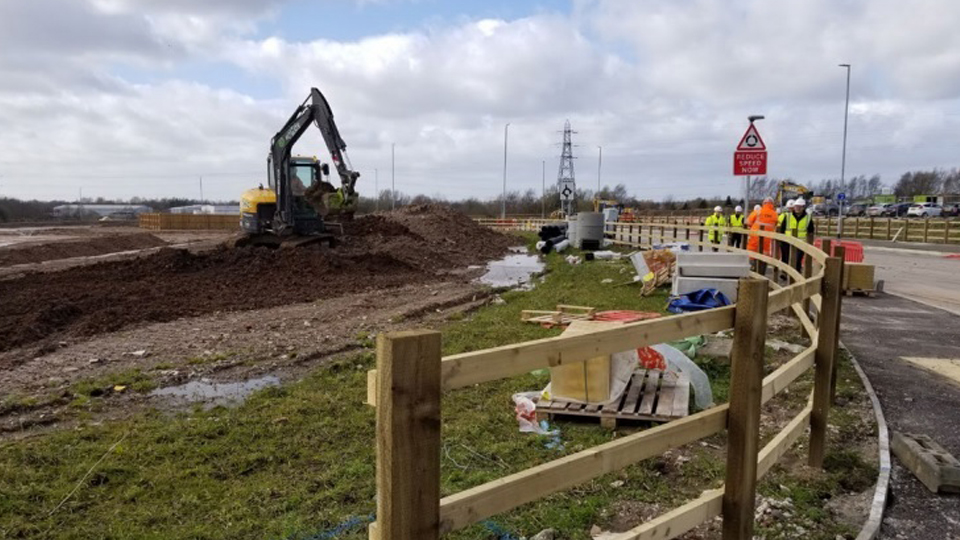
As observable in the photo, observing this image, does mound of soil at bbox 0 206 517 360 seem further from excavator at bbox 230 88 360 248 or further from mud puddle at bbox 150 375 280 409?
mud puddle at bbox 150 375 280 409

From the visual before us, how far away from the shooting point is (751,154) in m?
12.0

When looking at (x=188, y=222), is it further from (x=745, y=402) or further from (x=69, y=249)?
(x=745, y=402)

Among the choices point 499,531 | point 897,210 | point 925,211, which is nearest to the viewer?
point 499,531

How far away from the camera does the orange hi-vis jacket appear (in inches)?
564

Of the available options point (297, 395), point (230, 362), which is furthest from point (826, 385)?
point (230, 362)

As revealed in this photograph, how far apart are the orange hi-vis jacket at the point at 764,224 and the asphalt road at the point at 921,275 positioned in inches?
109

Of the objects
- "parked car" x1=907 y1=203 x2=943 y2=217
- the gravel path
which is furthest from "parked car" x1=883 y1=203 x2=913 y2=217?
the gravel path

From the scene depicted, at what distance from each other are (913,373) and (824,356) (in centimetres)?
341

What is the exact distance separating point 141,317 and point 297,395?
6316mm

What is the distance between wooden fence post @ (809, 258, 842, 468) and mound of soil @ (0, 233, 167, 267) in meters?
25.6

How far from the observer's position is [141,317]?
1141 cm

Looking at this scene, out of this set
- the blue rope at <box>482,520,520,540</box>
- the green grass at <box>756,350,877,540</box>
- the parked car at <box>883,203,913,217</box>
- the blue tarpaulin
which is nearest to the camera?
the blue rope at <box>482,520,520,540</box>

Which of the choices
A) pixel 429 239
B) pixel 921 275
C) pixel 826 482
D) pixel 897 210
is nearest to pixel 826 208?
pixel 897 210

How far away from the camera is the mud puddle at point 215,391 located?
659 cm
